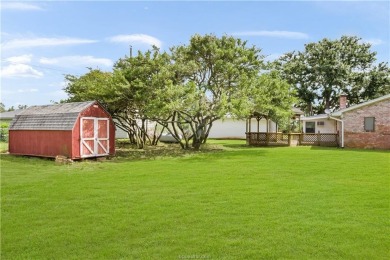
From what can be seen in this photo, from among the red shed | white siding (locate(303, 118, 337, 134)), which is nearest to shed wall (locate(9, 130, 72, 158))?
the red shed

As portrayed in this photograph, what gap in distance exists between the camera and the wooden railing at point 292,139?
25944 mm

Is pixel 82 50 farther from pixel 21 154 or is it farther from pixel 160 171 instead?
pixel 160 171

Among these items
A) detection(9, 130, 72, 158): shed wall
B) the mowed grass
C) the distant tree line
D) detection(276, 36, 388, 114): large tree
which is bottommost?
the mowed grass

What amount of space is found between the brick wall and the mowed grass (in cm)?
1245

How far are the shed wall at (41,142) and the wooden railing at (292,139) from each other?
15820 mm

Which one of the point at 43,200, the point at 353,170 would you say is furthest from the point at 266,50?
the point at 43,200

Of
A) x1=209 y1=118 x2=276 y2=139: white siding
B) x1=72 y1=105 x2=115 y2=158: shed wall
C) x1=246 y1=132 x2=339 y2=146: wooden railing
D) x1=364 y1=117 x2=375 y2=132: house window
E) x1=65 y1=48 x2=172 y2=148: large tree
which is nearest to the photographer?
x1=72 y1=105 x2=115 y2=158: shed wall

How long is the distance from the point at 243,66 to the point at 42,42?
12004 mm

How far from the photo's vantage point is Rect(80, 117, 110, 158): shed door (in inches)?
636

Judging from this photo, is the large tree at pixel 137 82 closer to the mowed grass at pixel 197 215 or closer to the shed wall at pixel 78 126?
the shed wall at pixel 78 126

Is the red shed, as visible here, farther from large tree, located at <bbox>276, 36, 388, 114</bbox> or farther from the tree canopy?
large tree, located at <bbox>276, 36, 388, 114</bbox>

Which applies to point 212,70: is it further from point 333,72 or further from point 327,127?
point 333,72

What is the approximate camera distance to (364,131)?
22.9m

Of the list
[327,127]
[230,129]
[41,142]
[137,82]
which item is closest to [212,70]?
[137,82]
